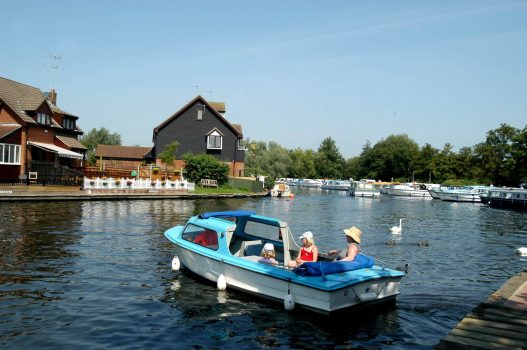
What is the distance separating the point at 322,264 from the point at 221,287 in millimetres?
3617

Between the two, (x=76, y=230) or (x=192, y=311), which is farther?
(x=76, y=230)

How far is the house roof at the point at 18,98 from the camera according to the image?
47.6 meters

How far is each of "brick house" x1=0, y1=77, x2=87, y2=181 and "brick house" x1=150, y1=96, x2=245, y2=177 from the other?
15.7 meters

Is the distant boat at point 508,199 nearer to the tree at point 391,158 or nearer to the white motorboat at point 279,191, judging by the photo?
the white motorboat at point 279,191

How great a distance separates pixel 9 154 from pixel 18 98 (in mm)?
8954

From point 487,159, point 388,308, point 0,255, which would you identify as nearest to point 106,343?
point 388,308

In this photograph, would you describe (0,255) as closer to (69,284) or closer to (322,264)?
(69,284)

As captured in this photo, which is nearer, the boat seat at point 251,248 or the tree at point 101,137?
the boat seat at point 251,248

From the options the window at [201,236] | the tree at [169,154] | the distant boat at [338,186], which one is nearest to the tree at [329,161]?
the distant boat at [338,186]

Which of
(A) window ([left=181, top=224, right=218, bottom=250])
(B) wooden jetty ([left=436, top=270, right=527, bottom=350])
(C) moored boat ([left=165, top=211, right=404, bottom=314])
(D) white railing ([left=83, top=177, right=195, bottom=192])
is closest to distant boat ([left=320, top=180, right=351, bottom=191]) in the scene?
(D) white railing ([left=83, top=177, right=195, bottom=192])

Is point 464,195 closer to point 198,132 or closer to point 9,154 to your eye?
point 198,132

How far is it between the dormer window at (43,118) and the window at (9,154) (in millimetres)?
5625

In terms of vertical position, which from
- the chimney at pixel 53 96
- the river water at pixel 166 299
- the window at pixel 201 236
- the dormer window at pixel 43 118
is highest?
the chimney at pixel 53 96

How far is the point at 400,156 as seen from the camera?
137000 millimetres
